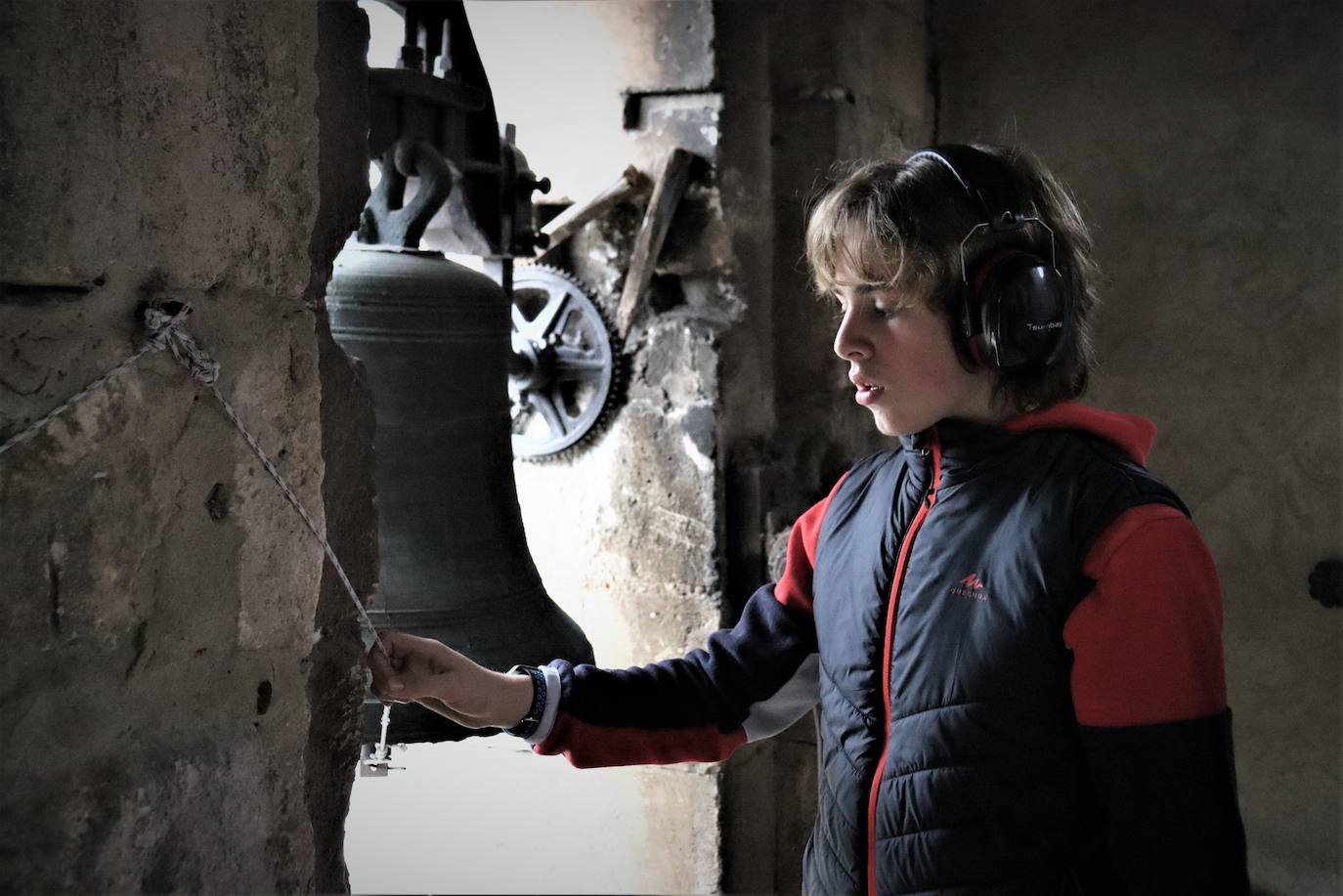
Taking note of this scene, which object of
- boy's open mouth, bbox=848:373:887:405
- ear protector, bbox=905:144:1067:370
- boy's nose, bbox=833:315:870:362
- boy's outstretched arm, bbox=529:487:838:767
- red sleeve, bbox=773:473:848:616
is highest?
ear protector, bbox=905:144:1067:370

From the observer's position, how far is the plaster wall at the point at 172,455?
0.71 meters

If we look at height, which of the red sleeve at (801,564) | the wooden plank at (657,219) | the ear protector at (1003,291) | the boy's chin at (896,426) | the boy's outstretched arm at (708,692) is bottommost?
the boy's outstretched arm at (708,692)

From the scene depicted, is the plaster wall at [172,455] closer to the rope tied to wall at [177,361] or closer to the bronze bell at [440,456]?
the rope tied to wall at [177,361]

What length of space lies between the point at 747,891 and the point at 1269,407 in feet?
4.11

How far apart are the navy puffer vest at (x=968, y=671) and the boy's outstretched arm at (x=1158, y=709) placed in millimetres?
33

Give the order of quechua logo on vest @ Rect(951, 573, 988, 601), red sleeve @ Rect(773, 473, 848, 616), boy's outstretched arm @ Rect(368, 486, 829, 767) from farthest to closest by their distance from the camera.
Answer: red sleeve @ Rect(773, 473, 848, 616)
boy's outstretched arm @ Rect(368, 486, 829, 767)
quechua logo on vest @ Rect(951, 573, 988, 601)

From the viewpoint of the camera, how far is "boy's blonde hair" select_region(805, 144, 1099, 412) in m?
1.10

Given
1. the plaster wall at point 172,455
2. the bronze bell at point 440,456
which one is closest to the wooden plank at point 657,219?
the bronze bell at point 440,456

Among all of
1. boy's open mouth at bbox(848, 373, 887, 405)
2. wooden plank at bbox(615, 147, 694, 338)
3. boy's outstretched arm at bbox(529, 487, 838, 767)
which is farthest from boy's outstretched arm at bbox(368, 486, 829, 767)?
wooden plank at bbox(615, 147, 694, 338)

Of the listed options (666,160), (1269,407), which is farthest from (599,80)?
(1269,407)

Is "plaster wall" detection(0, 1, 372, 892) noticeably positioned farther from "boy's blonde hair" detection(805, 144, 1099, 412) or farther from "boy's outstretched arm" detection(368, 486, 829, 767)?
"boy's blonde hair" detection(805, 144, 1099, 412)

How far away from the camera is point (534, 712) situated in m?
1.19

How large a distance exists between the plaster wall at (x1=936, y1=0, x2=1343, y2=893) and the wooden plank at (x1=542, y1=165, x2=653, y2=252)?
2.34 feet

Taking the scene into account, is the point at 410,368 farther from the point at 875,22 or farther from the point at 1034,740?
the point at 875,22
